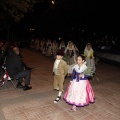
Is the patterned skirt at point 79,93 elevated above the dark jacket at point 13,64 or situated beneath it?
situated beneath

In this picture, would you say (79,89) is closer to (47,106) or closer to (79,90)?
(79,90)

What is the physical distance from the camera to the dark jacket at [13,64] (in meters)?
7.67

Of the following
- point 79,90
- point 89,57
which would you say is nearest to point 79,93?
point 79,90

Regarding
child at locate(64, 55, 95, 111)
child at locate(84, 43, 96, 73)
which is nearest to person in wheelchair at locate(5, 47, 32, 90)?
child at locate(64, 55, 95, 111)

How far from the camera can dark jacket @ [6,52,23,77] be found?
767cm

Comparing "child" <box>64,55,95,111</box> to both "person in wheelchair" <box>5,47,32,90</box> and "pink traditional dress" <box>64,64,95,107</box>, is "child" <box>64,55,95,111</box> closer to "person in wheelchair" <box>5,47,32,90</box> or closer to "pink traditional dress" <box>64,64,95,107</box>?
"pink traditional dress" <box>64,64,95,107</box>

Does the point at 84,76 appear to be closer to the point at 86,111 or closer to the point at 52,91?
the point at 86,111

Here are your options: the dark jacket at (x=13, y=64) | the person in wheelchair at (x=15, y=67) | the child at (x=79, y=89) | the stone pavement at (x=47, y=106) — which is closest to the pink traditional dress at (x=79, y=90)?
the child at (x=79, y=89)

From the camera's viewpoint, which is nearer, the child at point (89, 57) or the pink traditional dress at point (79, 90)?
the pink traditional dress at point (79, 90)

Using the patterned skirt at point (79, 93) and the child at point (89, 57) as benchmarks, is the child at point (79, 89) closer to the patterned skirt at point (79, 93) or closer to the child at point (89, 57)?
the patterned skirt at point (79, 93)

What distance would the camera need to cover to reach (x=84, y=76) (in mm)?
5832

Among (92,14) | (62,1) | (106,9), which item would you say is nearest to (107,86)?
(106,9)

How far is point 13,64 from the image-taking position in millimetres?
7672

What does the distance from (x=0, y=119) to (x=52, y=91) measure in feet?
9.47
